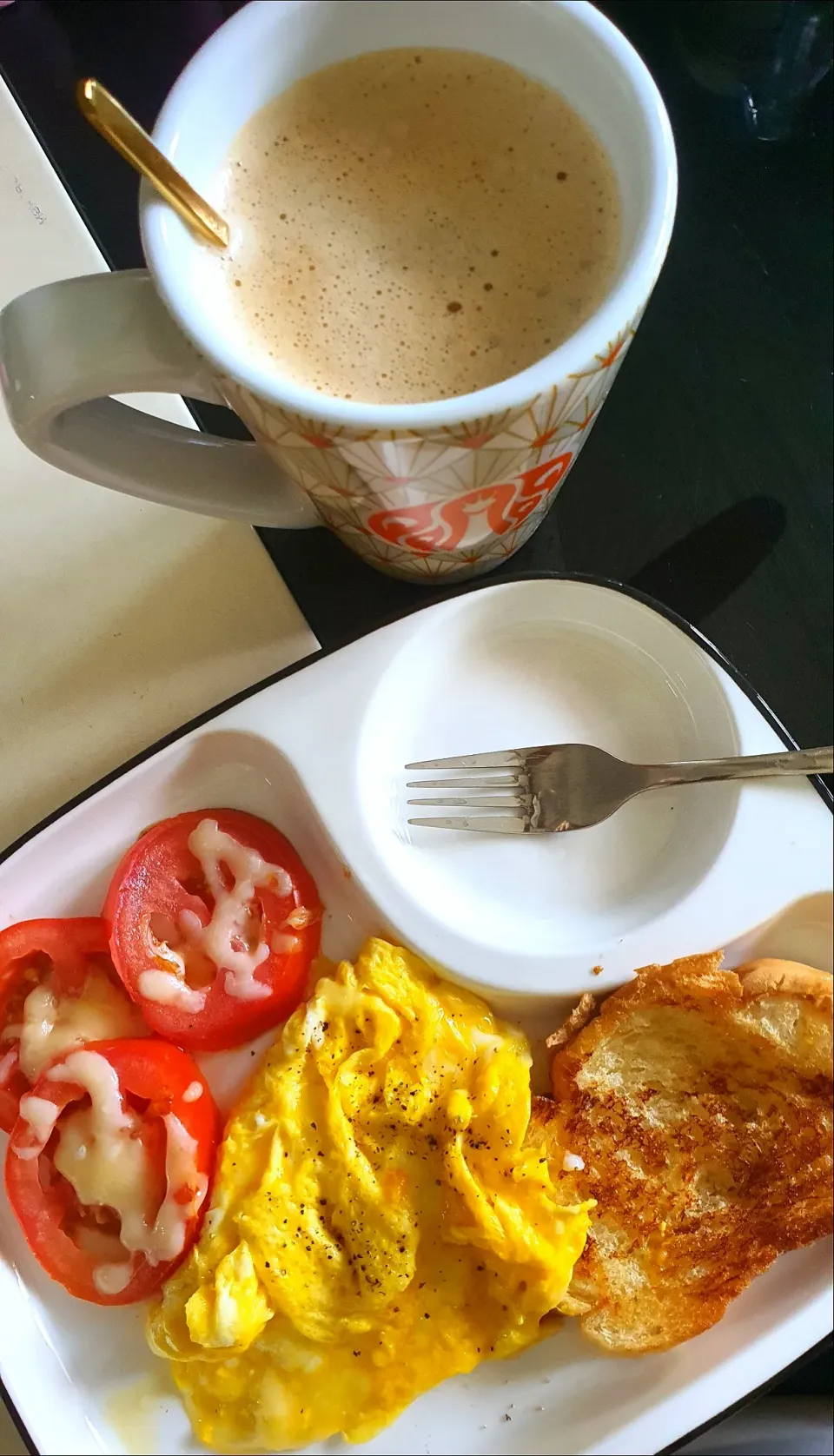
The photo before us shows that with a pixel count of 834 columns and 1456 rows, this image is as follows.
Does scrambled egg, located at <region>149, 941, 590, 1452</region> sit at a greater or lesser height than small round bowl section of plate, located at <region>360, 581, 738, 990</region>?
lesser

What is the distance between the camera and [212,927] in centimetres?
96

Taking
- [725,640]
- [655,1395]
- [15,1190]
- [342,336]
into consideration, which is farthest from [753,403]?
[15,1190]

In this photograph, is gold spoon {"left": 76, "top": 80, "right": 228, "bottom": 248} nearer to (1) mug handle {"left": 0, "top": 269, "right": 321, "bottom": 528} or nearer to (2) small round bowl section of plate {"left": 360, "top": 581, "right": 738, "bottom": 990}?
(1) mug handle {"left": 0, "top": 269, "right": 321, "bottom": 528}

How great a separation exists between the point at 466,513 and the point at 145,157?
0.99ft

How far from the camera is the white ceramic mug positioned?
62 cm

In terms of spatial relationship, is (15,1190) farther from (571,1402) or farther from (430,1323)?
(571,1402)

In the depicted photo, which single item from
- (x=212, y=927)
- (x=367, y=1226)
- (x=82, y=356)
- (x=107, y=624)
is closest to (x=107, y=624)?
(x=107, y=624)

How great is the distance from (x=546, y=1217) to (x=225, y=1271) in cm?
28

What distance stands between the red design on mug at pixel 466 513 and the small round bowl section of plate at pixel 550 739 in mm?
126

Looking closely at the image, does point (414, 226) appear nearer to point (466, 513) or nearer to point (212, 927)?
point (466, 513)

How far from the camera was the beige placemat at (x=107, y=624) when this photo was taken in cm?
104

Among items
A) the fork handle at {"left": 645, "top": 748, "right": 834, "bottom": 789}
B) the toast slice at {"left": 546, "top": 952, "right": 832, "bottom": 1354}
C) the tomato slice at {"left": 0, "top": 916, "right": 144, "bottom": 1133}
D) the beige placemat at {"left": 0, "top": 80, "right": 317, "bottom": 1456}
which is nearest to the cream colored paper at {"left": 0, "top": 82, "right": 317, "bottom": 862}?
the beige placemat at {"left": 0, "top": 80, "right": 317, "bottom": 1456}

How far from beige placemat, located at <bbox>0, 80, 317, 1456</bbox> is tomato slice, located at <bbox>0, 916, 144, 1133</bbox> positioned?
12 centimetres

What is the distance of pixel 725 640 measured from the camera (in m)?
1.01
